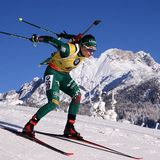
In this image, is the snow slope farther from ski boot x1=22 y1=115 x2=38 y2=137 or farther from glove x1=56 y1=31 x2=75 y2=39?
glove x1=56 y1=31 x2=75 y2=39

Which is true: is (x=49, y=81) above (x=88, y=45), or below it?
below

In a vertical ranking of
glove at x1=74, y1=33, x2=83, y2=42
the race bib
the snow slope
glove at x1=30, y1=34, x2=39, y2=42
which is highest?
glove at x1=74, y1=33, x2=83, y2=42

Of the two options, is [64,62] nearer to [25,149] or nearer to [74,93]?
[74,93]

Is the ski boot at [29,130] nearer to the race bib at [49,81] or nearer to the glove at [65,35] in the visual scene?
the race bib at [49,81]

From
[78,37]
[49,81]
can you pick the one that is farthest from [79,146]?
[78,37]

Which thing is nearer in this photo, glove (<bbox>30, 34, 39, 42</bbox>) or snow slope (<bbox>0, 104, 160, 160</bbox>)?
snow slope (<bbox>0, 104, 160, 160</bbox>)

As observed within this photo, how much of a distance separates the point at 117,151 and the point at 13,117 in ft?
14.7

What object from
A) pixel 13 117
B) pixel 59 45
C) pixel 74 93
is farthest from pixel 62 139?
pixel 13 117

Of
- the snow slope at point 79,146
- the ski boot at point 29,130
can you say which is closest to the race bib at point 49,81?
the ski boot at point 29,130

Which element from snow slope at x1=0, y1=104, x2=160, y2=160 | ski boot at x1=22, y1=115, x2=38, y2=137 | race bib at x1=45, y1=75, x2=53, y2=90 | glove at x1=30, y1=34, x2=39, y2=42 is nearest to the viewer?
snow slope at x1=0, y1=104, x2=160, y2=160

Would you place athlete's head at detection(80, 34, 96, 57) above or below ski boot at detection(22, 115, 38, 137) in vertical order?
above

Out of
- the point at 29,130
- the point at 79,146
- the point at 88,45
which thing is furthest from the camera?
the point at 88,45

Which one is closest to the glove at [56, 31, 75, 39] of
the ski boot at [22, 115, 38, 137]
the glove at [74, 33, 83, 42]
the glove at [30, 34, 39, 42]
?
the glove at [74, 33, 83, 42]

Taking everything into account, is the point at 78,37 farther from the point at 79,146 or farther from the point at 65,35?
the point at 79,146
